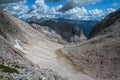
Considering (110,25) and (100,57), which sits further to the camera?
(110,25)

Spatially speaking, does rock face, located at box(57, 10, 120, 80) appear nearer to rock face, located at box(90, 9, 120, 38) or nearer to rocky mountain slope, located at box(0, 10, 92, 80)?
rocky mountain slope, located at box(0, 10, 92, 80)

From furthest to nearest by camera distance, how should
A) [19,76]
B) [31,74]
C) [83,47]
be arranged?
[83,47] < [31,74] < [19,76]

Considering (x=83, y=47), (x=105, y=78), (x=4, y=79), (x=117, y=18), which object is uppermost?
(x=117, y=18)

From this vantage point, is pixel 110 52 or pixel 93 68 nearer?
pixel 93 68

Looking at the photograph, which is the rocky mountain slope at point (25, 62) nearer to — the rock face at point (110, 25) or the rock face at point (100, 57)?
the rock face at point (100, 57)

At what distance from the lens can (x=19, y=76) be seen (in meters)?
42.6

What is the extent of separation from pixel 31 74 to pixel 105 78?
53.5 metres

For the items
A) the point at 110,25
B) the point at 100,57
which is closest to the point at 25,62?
the point at 100,57

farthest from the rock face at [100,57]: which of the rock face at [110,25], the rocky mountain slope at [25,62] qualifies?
the rock face at [110,25]

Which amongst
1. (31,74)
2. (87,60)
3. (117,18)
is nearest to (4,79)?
(31,74)

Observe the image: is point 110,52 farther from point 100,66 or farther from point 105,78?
point 105,78

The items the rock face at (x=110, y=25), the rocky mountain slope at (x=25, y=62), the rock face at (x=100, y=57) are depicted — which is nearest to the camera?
the rocky mountain slope at (x=25, y=62)

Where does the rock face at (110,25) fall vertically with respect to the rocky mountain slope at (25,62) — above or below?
above

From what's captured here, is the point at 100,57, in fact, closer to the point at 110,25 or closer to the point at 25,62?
the point at 110,25
